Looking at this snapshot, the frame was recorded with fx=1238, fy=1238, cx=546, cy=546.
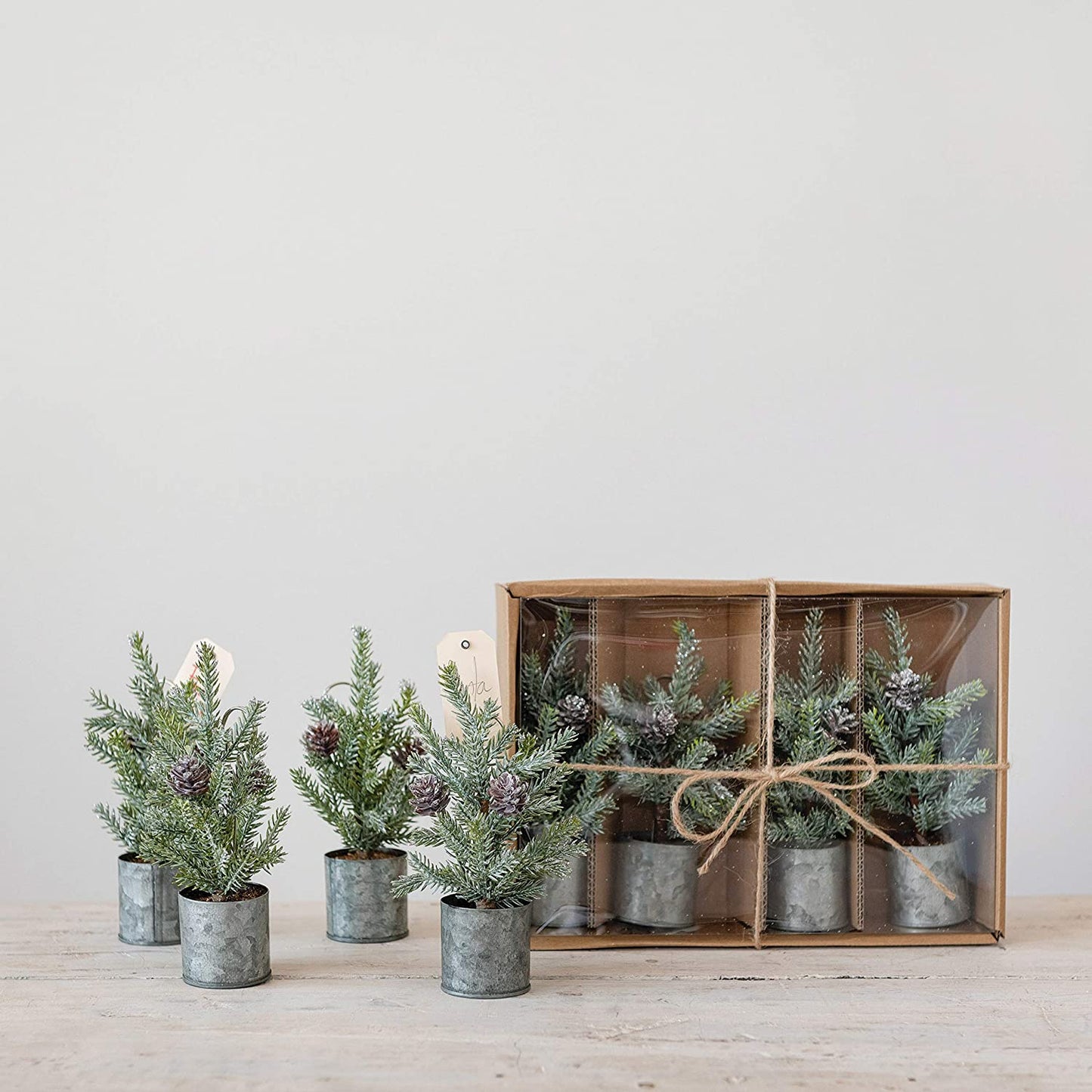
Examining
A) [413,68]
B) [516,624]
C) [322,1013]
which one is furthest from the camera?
[413,68]

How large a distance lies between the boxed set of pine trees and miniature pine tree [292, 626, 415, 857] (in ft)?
0.39

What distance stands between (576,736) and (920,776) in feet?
1.01

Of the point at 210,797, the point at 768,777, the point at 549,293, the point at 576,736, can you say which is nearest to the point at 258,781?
the point at 210,797

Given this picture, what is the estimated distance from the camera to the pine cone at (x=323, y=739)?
41.7 inches

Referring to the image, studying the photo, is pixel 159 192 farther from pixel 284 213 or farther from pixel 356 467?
pixel 356 467

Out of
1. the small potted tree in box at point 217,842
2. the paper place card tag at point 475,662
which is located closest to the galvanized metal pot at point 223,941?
→ the small potted tree in box at point 217,842

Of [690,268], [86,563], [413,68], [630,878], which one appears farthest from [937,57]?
[86,563]

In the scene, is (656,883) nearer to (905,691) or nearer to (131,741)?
(905,691)

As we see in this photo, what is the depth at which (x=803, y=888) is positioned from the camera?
1.06 metres

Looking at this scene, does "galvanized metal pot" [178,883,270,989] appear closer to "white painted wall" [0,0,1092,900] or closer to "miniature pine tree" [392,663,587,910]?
"miniature pine tree" [392,663,587,910]

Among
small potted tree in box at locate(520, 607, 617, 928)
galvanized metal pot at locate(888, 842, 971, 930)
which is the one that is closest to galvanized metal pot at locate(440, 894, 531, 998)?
small potted tree in box at locate(520, 607, 617, 928)

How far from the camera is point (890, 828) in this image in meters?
1.08

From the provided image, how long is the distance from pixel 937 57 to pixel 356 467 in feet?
3.02

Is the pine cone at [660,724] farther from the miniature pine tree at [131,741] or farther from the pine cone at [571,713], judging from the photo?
the miniature pine tree at [131,741]
